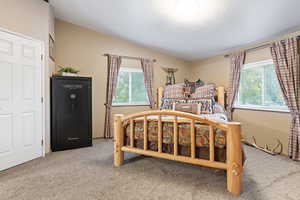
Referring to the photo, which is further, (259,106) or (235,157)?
(259,106)

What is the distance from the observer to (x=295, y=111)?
9.56 ft

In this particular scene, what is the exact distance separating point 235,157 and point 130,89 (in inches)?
133

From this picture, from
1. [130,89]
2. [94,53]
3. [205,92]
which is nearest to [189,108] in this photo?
[205,92]

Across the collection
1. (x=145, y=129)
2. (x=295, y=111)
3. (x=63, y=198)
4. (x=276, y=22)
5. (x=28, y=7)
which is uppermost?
(x=28, y=7)

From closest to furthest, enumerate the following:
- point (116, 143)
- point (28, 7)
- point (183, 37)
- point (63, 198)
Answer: point (63, 198)
point (116, 143)
point (28, 7)
point (183, 37)

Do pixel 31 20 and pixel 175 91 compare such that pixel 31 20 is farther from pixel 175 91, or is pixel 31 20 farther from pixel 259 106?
pixel 259 106

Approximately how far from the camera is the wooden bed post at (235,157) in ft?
6.12

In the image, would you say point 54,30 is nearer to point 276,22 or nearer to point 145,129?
point 145,129

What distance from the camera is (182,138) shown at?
2.28 metres

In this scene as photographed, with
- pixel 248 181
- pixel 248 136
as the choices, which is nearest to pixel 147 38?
pixel 248 136

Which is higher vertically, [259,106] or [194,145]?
[259,106]

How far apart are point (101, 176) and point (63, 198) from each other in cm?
56

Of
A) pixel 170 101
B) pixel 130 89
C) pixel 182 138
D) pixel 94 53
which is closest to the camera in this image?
pixel 182 138

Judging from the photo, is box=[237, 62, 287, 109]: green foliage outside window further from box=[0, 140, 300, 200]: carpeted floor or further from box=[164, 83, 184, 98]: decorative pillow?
box=[164, 83, 184, 98]: decorative pillow
